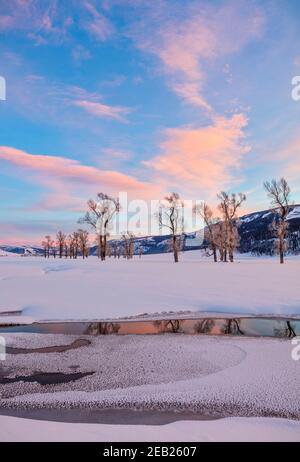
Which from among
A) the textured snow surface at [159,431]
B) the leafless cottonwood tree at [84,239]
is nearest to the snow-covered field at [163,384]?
the textured snow surface at [159,431]

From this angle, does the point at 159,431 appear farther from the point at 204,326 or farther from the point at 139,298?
the point at 139,298

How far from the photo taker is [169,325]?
12.1m

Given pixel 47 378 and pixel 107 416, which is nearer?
pixel 107 416

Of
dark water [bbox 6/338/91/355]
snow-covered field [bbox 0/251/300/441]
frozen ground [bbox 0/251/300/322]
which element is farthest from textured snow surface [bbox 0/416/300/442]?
frozen ground [bbox 0/251/300/322]

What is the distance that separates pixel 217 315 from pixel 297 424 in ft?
29.3

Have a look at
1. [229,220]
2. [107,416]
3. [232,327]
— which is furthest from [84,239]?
[107,416]

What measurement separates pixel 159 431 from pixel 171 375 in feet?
7.69

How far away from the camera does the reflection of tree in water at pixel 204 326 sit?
36.7ft

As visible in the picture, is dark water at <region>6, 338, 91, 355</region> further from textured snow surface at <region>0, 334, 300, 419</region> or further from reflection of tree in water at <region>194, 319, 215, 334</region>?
reflection of tree in water at <region>194, 319, 215, 334</region>

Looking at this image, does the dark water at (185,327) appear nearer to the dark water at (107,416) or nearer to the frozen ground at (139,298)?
the frozen ground at (139,298)

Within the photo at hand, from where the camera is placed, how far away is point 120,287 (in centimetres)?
2005

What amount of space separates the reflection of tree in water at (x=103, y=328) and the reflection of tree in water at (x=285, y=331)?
17.2 feet

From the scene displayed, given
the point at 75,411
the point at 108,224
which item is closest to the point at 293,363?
the point at 75,411

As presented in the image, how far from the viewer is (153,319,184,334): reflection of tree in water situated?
37.7 ft
